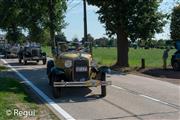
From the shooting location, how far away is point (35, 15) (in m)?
64.1

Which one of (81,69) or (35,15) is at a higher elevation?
(35,15)

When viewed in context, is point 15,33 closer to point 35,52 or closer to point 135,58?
point 135,58

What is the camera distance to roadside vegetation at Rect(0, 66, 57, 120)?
11.7 m

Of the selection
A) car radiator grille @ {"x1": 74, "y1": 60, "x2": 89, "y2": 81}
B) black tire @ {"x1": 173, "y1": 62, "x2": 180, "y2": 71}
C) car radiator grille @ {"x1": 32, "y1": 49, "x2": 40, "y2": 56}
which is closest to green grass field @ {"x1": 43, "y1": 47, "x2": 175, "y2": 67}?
car radiator grille @ {"x1": 74, "y1": 60, "x2": 89, "y2": 81}

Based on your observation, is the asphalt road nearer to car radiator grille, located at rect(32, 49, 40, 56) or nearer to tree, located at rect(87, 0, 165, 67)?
tree, located at rect(87, 0, 165, 67)

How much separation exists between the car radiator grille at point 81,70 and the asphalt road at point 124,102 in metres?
0.65

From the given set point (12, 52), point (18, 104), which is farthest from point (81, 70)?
point (12, 52)

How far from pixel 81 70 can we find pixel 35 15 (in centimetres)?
4903

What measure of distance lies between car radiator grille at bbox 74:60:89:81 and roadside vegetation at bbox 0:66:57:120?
5.75 feet

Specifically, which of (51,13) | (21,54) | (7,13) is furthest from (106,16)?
(7,13)

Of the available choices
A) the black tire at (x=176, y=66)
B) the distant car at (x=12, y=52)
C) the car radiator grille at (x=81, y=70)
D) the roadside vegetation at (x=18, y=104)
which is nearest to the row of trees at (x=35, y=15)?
the distant car at (x=12, y=52)

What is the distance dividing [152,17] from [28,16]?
3754 centimetres

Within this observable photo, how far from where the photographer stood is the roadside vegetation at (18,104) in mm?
11727

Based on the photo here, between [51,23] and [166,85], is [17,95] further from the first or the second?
[51,23]
